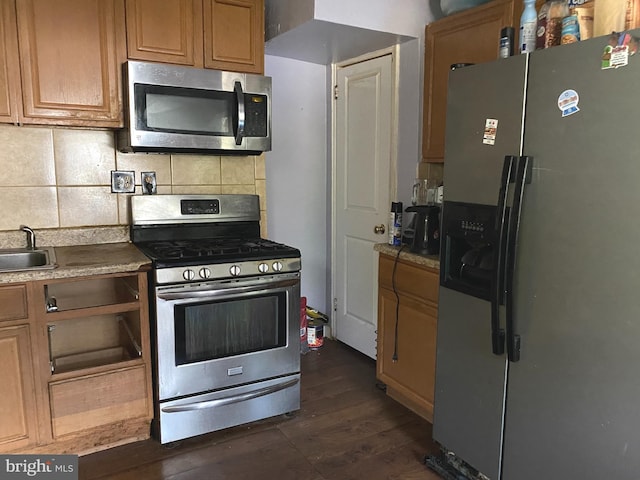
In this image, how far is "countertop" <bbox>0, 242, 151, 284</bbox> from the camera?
196 centimetres

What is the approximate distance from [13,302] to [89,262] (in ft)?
1.05

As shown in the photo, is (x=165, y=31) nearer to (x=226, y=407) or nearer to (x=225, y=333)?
(x=225, y=333)

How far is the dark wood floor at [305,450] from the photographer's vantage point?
2.11 m

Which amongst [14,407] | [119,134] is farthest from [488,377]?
[119,134]

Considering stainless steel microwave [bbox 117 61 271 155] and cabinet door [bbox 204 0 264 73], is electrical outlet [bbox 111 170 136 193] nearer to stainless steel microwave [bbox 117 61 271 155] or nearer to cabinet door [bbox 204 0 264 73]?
stainless steel microwave [bbox 117 61 271 155]

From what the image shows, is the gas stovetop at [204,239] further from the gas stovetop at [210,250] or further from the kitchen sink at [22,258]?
the kitchen sink at [22,258]

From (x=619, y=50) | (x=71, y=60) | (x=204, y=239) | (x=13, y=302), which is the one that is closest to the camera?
(x=619, y=50)

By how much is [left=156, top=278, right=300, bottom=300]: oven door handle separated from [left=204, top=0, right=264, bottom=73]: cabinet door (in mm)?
1141

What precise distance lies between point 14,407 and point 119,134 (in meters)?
1.36

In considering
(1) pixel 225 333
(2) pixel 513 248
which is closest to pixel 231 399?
(1) pixel 225 333

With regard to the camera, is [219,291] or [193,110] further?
[193,110]

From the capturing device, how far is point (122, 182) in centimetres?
262

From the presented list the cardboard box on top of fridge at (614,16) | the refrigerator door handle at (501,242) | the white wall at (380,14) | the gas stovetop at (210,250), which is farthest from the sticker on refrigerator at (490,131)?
the white wall at (380,14)

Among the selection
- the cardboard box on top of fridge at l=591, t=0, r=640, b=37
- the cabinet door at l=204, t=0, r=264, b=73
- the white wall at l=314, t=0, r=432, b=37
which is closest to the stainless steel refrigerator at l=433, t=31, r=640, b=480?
the cardboard box on top of fridge at l=591, t=0, r=640, b=37
